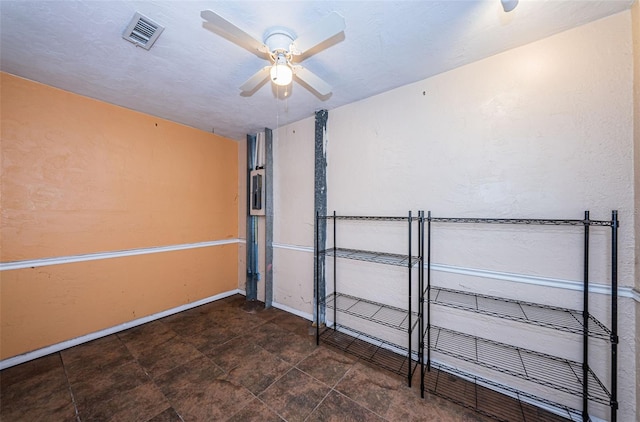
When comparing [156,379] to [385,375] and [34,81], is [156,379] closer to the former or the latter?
[385,375]

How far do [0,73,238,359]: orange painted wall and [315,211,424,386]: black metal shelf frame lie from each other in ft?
6.03

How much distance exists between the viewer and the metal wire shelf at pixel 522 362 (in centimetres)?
137

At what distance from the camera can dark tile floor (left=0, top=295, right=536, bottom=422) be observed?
1484mm

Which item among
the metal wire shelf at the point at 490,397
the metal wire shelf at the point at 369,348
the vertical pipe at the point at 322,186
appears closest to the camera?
the metal wire shelf at the point at 490,397

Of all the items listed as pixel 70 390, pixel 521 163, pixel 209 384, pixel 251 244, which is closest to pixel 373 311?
pixel 209 384

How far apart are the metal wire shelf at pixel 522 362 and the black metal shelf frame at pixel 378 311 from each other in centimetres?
23

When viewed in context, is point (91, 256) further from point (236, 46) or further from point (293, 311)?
point (236, 46)

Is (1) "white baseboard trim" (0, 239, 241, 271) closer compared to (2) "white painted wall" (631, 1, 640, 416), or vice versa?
(2) "white painted wall" (631, 1, 640, 416)

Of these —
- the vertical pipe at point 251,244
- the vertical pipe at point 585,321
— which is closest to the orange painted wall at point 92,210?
the vertical pipe at point 251,244

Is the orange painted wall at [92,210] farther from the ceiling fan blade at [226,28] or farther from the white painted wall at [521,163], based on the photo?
the white painted wall at [521,163]

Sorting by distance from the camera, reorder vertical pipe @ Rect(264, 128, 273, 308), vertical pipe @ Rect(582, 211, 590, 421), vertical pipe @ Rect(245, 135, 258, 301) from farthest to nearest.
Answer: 1. vertical pipe @ Rect(245, 135, 258, 301)
2. vertical pipe @ Rect(264, 128, 273, 308)
3. vertical pipe @ Rect(582, 211, 590, 421)

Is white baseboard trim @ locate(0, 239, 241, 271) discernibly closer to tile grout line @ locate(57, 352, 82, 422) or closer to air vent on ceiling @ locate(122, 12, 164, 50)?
tile grout line @ locate(57, 352, 82, 422)

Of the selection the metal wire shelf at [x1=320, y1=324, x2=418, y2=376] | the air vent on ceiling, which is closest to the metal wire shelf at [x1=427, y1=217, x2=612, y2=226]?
the metal wire shelf at [x1=320, y1=324, x2=418, y2=376]

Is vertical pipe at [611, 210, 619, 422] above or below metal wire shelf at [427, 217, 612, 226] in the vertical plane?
below
